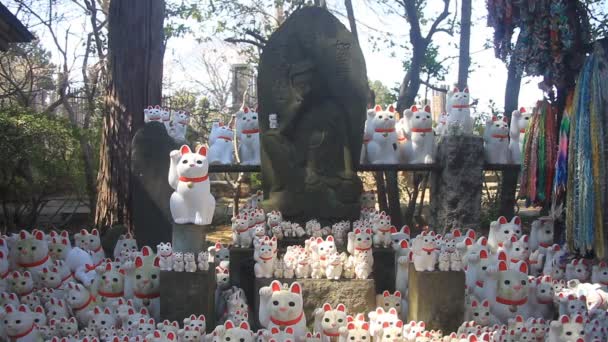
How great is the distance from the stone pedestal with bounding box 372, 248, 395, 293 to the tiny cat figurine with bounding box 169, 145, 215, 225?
→ 128 cm

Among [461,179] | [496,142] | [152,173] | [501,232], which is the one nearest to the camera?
[501,232]

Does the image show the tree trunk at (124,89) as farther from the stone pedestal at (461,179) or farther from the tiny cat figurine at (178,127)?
the stone pedestal at (461,179)

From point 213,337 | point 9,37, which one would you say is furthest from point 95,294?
point 9,37

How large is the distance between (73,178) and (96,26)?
3098 millimetres

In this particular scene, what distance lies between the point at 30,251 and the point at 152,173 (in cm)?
132

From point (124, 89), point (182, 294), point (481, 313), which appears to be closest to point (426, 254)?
point (481, 313)

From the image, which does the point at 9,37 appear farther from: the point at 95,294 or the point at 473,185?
the point at 473,185

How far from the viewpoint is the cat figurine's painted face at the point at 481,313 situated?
3668 mm

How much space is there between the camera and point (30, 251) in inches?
163

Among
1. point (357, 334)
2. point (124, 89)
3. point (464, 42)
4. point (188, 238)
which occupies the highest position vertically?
point (464, 42)

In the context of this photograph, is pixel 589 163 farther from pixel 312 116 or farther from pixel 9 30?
pixel 9 30

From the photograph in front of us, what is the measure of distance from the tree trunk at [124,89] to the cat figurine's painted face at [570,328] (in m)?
5.14

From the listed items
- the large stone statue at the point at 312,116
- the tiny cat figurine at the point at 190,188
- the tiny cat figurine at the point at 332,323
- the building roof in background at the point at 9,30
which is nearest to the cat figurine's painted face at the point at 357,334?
the tiny cat figurine at the point at 332,323

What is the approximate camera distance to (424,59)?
32.4ft
